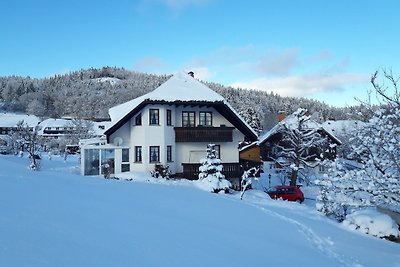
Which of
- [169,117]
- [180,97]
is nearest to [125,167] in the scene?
[169,117]

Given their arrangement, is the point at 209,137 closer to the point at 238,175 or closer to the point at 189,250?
the point at 238,175

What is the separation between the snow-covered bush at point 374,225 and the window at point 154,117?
51.4ft

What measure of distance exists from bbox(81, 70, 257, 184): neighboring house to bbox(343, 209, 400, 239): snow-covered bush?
1331cm

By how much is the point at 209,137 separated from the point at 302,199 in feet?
26.0

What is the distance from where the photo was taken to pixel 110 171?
92.9 feet

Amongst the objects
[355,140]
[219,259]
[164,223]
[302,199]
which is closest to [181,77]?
[302,199]

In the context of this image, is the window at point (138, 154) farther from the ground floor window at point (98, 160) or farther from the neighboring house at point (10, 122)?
the neighboring house at point (10, 122)

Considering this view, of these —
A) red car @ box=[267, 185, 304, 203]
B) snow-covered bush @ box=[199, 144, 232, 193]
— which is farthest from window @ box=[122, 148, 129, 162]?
red car @ box=[267, 185, 304, 203]

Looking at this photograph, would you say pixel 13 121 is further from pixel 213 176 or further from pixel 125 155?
pixel 213 176

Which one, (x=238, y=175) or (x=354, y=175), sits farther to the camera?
(x=238, y=175)

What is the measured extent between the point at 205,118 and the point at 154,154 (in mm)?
4824

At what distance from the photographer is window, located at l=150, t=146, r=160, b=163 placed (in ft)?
89.2

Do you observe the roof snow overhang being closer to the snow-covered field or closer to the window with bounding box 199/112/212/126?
the window with bounding box 199/112/212/126

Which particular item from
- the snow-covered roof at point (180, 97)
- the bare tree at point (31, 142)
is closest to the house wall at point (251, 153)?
the snow-covered roof at point (180, 97)
